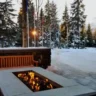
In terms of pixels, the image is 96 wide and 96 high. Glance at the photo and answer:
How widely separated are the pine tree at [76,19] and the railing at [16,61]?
2180cm

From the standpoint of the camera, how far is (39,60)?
8.57 m

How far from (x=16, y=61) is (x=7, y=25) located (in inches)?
618

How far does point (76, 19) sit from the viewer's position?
99.8 ft

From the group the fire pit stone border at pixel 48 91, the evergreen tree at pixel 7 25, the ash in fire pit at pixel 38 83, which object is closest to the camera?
the fire pit stone border at pixel 48 91

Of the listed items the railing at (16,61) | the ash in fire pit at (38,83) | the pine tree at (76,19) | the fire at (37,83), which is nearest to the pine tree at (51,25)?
the pine tree at (76,19)

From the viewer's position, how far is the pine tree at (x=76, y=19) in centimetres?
2978

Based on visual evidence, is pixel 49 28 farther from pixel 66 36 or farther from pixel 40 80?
pixel 40 80

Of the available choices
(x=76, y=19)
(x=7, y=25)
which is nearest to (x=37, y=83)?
(x=7, y=25)

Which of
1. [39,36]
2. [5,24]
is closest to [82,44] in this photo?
[39,36]

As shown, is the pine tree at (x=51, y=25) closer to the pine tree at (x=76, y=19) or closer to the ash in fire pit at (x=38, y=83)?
the pine tree at (x=76, y=19)

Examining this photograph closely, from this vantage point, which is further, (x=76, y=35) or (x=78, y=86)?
(x=76, y=35)

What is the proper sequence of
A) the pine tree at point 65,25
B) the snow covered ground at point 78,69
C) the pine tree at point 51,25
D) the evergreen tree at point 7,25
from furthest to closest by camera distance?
the pine tree at point 65,25 → the pine tree at point 51,25 → the evergreen tree at point 7,25 → the snow covered ground at point 78,69

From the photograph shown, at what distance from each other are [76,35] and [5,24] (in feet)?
41.0

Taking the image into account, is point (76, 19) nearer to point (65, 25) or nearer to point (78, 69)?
point (65, 25)
